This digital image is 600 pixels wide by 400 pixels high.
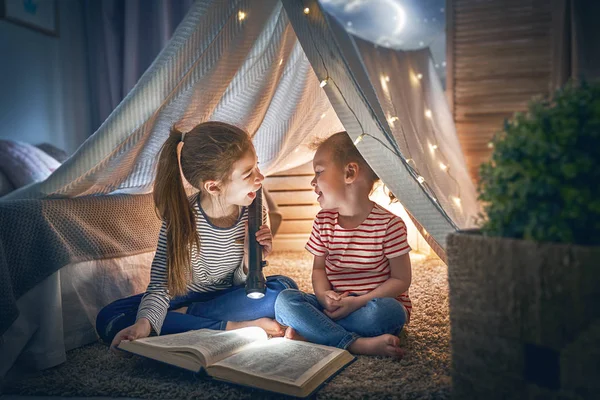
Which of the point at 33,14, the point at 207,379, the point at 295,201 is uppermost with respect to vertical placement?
the point at 33,14

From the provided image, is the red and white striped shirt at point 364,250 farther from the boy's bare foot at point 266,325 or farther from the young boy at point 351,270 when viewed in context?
the boy's bare foot at point 266,325

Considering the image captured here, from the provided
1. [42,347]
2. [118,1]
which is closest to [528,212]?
[42,347]

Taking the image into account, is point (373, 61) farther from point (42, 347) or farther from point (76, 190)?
point (42, 347)

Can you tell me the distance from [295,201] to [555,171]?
213 centimetres

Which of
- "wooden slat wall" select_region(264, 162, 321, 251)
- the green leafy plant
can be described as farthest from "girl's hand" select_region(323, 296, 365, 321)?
"wooden slat wall" select_region(264, 162, 321, 251)

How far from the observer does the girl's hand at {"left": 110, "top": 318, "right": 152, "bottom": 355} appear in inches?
47.1

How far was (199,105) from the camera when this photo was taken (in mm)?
1515

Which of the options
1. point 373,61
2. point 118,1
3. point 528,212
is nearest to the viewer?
point 528,212

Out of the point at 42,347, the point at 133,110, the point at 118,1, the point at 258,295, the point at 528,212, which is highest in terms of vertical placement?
the point at 118,1

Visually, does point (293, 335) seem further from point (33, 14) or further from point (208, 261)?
point (33, 14)

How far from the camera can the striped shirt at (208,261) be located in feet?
4.44

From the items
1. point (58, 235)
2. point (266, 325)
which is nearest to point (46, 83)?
point (58, 235)

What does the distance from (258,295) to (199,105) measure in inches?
24.5

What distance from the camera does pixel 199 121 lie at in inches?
62.6
